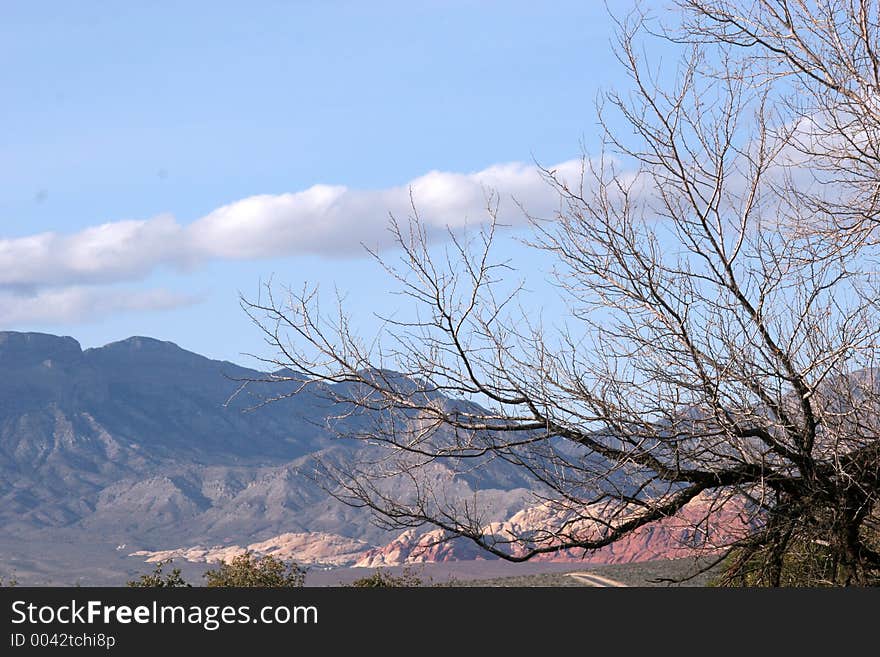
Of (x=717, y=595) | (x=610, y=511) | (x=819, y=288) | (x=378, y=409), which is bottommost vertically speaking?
(x=717, y=595)

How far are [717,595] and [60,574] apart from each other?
610 ft

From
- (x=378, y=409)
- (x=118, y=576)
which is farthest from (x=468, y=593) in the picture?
(x=118, y=576)

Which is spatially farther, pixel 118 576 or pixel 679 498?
pixel 118 576

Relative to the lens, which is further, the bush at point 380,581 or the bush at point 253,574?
the bush at point 380,581

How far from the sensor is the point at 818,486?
11781 millimetres

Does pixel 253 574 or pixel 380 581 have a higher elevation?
pixel 253 574

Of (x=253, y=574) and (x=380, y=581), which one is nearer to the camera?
(x=253, y=574)

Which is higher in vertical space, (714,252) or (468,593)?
(714,252)

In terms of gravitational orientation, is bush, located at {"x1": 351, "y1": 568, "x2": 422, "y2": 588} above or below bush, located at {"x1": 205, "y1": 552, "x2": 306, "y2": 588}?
below

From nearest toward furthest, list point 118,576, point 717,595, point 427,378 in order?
point 717,595 → point 427,378 → point 118,576

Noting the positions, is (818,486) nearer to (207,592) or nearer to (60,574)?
(207,592)

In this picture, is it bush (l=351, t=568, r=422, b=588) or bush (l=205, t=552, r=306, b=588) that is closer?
bush (l=205, t=552, r=306, b=588)

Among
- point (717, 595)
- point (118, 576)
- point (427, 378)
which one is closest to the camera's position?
point (717, 595)

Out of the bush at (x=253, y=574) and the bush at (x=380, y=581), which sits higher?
the bush at (x=253, y=574)
